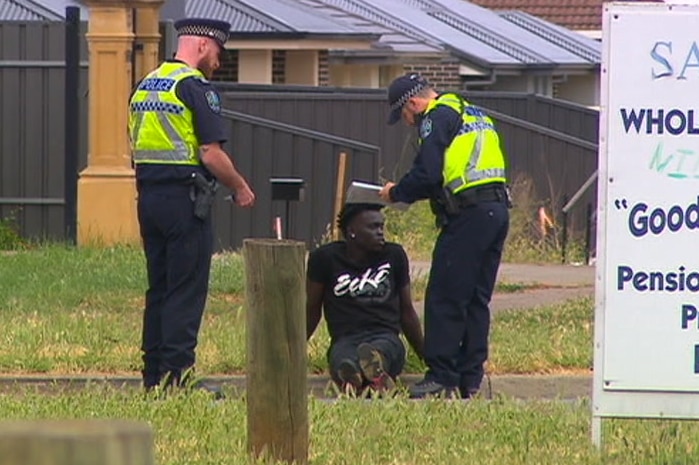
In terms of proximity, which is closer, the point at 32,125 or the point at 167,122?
the point at 167,122

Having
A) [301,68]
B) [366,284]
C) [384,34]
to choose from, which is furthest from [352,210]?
[384,34]

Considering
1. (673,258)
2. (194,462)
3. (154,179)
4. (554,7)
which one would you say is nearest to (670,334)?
(673,258)

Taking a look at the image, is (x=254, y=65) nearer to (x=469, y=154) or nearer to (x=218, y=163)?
(x=469, y=154)

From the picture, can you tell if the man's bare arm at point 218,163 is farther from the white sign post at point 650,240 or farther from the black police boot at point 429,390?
the white sign post at point 650,240

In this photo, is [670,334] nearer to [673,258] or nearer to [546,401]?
[673,258]

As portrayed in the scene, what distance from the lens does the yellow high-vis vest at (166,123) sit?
7734 mm

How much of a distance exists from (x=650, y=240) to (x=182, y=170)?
254 centimetres

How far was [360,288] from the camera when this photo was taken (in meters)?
8.62

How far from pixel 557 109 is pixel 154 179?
18483 millimetres

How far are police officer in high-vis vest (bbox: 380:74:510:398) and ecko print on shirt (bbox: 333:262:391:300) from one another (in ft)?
0.85

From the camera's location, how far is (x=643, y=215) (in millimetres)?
6102

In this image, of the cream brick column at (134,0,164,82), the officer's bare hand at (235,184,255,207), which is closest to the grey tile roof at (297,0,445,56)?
the cream brick column at (134,0,164,82)

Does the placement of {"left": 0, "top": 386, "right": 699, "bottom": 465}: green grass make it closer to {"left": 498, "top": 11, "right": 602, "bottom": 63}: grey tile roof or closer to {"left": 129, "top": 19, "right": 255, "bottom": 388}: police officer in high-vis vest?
{"left": 129, "top": 19, "right": 255, "bottom": 388}: police officer in high-vis vest

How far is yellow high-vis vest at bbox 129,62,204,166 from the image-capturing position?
7.73m
